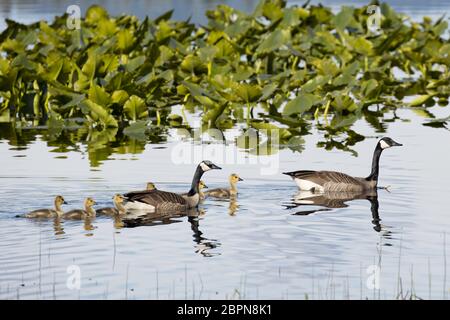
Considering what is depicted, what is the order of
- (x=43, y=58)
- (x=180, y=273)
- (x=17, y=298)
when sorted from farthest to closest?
(x=43, y=58) < (x=180, y=273) < (x=17, y=298)

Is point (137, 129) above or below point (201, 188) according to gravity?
above

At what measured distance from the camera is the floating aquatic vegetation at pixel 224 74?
23156 mm

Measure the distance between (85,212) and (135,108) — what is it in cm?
759

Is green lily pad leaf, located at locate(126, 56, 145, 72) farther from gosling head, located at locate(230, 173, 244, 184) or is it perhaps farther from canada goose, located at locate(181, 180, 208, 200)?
gosling head, located at locate(230, 173, 244, 184)

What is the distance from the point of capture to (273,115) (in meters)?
23.2

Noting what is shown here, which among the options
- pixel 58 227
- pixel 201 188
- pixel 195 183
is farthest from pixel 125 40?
pixel 58 227

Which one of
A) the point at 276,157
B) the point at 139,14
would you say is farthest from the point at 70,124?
the point at 139,14

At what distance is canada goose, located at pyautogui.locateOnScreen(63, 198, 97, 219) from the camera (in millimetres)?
15453

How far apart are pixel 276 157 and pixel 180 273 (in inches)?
332

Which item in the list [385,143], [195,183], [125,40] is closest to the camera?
[195,183]

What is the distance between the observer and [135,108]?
23.0 meters

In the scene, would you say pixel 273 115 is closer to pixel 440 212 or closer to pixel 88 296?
pixel 440 212

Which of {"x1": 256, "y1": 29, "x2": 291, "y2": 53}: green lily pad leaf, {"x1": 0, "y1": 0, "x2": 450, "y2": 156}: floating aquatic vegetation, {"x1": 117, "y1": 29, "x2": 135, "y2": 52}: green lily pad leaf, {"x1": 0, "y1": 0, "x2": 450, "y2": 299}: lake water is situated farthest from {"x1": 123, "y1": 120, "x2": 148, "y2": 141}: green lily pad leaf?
{"x1": 256, "y1": 29, "x2": 291, "y2": 53}: green lily pad leaf

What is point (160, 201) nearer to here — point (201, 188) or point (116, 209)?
point (116, 209)
